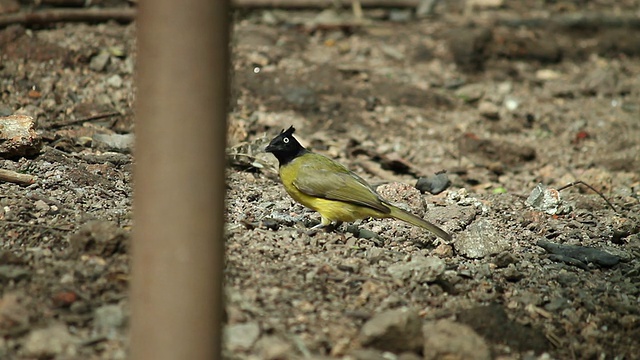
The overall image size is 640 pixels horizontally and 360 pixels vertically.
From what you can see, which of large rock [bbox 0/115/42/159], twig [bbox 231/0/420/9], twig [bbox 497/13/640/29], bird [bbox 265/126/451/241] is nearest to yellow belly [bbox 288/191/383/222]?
bird [bbox 265/126/451/241]

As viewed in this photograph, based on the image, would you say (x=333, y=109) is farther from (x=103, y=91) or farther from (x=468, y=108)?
(x=103, y=91)

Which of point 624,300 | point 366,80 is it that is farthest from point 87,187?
point 366,80

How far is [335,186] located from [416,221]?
635mm

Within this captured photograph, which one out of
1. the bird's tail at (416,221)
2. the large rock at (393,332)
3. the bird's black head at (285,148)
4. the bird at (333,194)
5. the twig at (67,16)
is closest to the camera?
the large rock at (393,332)

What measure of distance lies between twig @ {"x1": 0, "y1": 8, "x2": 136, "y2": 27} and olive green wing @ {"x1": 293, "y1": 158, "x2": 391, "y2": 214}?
4.10 m

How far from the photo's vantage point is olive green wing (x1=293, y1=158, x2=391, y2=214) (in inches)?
217

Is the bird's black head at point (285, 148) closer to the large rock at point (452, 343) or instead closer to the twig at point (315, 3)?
the large rock at point (452, 343)

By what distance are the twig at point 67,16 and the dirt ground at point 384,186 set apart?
11 cm

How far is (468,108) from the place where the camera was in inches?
356

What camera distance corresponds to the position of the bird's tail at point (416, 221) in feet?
17.1

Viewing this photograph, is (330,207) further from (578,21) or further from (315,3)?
(578,21)

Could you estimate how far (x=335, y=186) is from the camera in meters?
5.66

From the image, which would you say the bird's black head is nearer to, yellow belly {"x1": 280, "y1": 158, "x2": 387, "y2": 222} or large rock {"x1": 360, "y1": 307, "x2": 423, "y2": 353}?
yellow belly {"x1": 280, "y1": 158, "x2": 387, "y2": 222}

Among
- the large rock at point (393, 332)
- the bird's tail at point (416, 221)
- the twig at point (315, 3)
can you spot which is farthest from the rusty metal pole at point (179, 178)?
the twig at point (315, 3)
